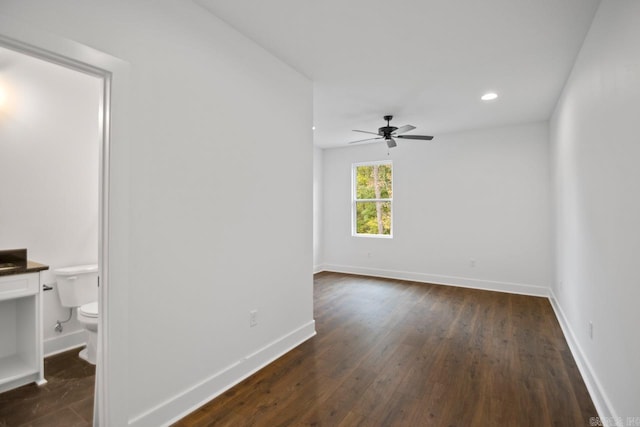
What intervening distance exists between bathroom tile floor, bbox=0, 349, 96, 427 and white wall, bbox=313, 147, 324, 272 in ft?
14.3

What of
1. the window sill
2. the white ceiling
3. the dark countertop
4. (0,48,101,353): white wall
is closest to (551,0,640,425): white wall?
the white ceiling

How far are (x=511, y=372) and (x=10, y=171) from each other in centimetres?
448

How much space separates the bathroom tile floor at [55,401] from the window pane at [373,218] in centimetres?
483

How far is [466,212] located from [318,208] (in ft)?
9.21

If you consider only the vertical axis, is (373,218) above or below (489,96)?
below

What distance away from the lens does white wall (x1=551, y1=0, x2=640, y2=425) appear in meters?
1.54

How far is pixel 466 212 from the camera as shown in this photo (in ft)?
17.6

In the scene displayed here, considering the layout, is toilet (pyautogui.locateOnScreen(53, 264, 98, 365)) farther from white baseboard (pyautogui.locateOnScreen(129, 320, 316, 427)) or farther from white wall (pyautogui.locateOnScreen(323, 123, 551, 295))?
white wall (pyautogui.locateOnScreen(323, 123, 551, 295))

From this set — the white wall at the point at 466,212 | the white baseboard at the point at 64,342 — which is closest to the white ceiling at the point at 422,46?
the white wall at the point at 466,212

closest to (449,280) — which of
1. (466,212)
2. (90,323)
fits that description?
(466,212)

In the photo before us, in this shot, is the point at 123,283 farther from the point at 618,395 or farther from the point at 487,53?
the point at 487,53

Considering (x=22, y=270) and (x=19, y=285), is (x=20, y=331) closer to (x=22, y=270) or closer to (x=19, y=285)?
(x=19, y=285)

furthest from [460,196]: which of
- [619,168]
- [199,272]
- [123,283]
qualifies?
[123,283]

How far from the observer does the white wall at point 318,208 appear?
6.51 m
